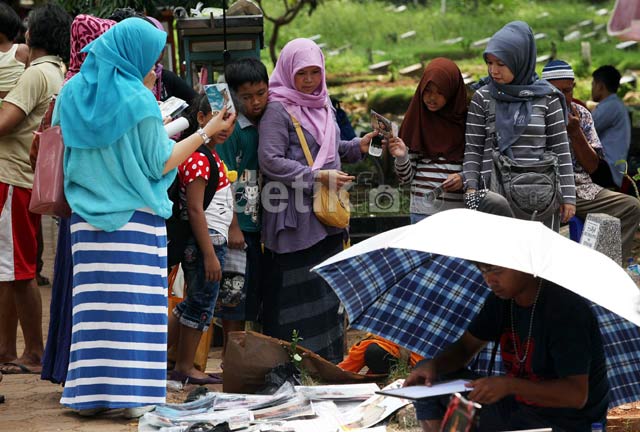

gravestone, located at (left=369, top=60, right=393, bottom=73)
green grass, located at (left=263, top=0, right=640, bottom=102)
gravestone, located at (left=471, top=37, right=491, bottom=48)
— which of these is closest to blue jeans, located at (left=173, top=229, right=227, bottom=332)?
green grass, located at (left=263, top=0, right=640, bottom=102)

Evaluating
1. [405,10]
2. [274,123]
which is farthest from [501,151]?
[405,10]

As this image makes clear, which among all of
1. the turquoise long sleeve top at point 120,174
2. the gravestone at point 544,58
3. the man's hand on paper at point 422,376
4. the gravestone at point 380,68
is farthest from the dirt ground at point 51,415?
the gravestone at point 380,68

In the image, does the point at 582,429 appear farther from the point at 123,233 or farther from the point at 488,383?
the point at 123,233

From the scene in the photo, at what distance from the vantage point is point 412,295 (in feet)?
13.4

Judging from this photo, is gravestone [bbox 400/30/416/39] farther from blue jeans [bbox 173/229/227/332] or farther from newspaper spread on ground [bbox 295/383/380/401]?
newspaper spread on ground [bbox 295/383/380/401]

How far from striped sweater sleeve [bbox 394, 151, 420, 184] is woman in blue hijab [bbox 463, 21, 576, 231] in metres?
0.32

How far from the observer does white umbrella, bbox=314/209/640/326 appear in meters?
3.29

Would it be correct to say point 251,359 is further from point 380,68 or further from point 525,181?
point 380,68

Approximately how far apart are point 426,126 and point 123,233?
77.1 inches

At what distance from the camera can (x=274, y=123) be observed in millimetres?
5734

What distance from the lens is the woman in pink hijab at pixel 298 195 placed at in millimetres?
5723

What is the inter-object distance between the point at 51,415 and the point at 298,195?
172 centimetres

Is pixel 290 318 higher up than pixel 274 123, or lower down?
lower down

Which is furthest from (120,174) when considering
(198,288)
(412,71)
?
(412,71)
